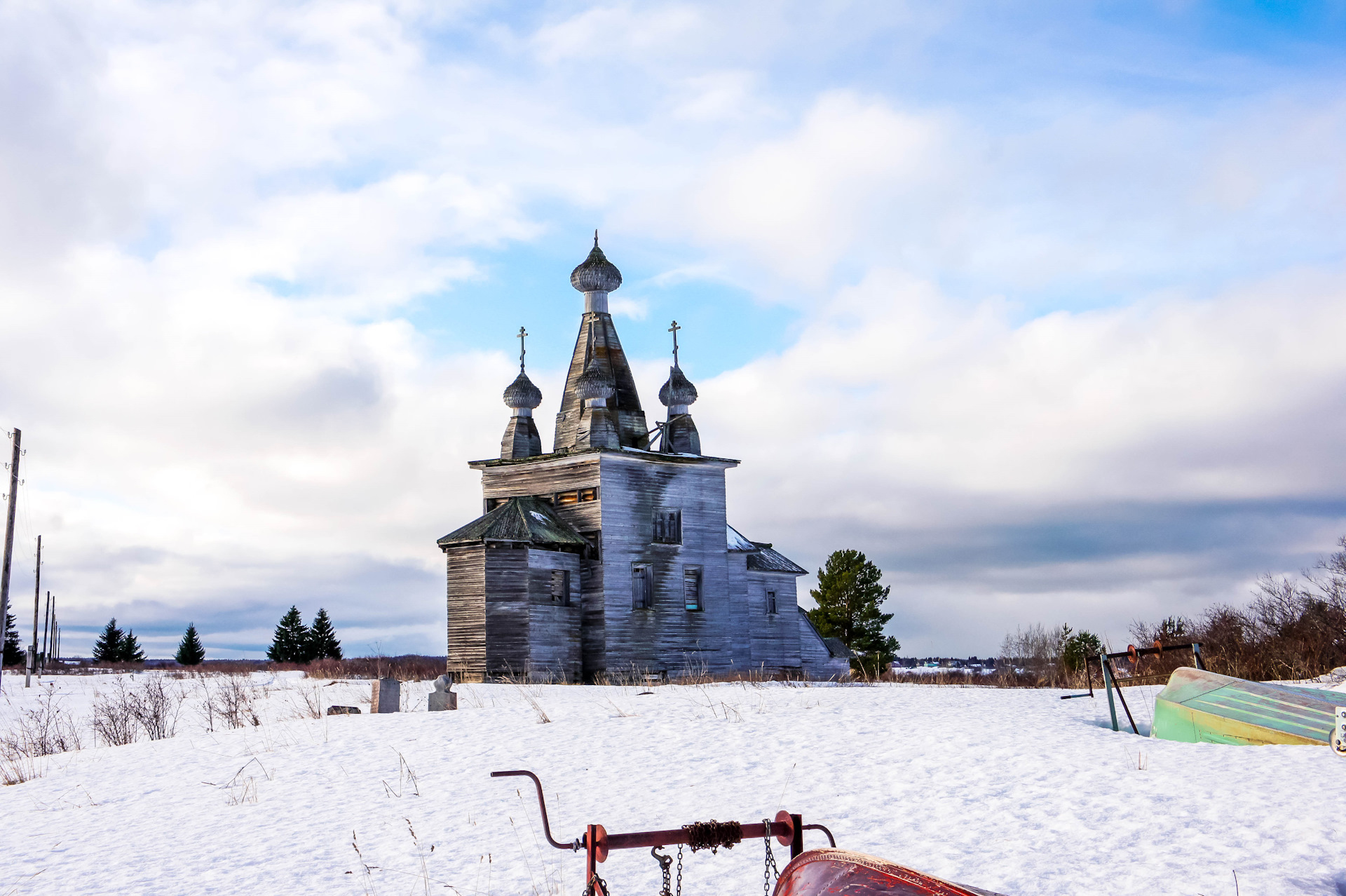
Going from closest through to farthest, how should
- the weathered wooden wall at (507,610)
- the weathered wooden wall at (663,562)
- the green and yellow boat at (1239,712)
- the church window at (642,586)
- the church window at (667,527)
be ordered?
the green and yellow boat at (1239,712)
the weathered wooden wall at (507,610)
the weathered wooden wall at (663,562)
the church window at (642,586)
the church window at (667,527)

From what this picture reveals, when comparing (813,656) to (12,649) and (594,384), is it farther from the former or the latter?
(12,649)

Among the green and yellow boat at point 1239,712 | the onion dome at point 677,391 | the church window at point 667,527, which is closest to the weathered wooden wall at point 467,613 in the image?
the church window at point 667,527

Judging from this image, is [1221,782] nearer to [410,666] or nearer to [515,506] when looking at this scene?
[515,506]

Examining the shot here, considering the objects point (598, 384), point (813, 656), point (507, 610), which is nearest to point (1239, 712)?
point (507, 610)

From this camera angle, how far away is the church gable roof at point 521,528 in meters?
29.2

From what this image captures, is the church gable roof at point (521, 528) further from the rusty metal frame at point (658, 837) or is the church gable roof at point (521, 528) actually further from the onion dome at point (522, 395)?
the rusty metal frame at point (658, 837)

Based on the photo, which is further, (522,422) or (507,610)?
(522,422)

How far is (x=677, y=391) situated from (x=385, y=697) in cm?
2034

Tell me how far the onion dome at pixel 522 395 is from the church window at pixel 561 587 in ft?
23.6

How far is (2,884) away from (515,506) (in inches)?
902

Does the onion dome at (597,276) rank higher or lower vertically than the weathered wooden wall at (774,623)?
higher

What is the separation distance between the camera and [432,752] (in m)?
12.2

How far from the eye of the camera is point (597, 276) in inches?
1393

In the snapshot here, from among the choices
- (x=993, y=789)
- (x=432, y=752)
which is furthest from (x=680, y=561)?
(x=993, y=789)
